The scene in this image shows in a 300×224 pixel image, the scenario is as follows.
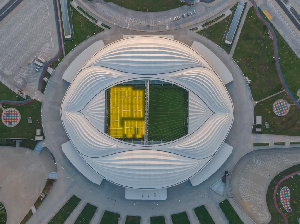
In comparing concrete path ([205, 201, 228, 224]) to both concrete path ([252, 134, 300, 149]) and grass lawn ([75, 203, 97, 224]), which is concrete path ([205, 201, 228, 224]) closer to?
concrete path ([252, 134, 300, 149])

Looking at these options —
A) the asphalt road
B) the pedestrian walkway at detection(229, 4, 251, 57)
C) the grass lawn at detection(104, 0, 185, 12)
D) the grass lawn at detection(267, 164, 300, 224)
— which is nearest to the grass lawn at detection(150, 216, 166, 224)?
the grass lawn at detection(267, 164, 300, 224)

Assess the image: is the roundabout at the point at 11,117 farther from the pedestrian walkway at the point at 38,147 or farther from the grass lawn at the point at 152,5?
the grass lawn at the point at 152,5

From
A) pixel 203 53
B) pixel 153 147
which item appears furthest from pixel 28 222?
pixel 203 53

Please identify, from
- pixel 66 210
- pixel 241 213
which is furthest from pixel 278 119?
pixel 66 210

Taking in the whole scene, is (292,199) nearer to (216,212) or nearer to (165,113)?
(216,212)

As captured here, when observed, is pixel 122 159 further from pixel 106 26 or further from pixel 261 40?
pixel 261 40

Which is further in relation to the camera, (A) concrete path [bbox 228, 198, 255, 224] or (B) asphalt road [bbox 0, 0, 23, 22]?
(B) asphalt road [bbox 0, 0, 23, 22]
